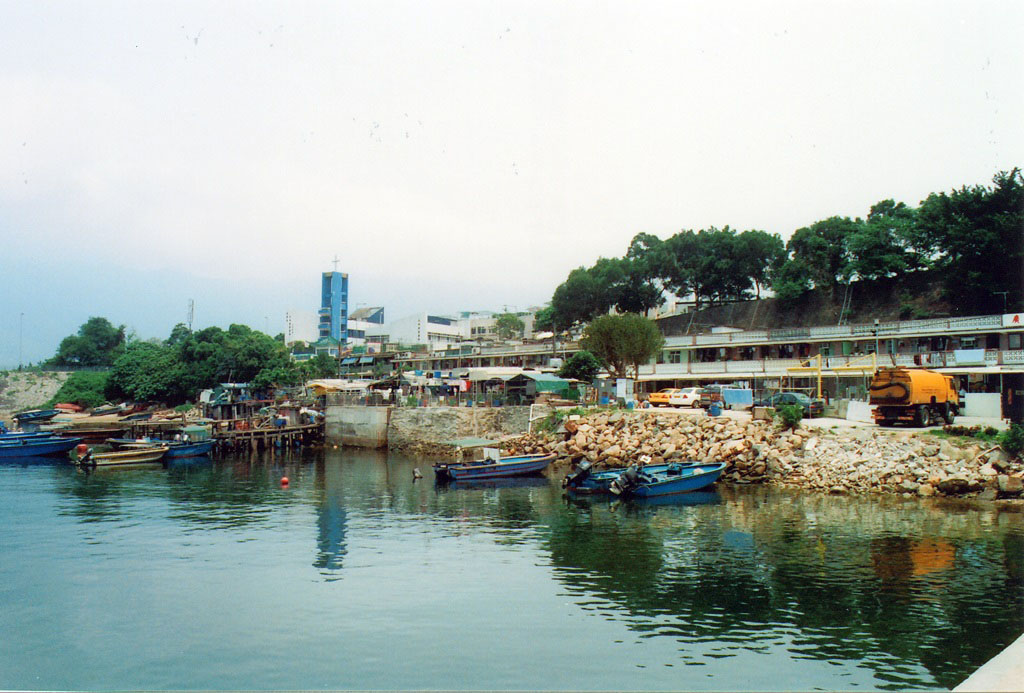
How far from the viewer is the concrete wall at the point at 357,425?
193 ft

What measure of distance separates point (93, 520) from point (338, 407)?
34.3m

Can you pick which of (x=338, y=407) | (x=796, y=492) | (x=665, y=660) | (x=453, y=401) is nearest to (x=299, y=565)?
(x=665, y=660)

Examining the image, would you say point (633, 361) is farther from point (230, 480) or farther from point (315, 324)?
point (315, 324)

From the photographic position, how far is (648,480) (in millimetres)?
31453

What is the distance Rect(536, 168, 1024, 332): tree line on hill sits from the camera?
168 ft

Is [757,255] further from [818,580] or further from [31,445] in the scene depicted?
[31,445]

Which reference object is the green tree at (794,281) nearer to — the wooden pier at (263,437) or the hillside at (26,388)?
the wooden pier at (263,437)

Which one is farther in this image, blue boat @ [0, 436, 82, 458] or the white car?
blue boat @ [0, 436, 82, 458]

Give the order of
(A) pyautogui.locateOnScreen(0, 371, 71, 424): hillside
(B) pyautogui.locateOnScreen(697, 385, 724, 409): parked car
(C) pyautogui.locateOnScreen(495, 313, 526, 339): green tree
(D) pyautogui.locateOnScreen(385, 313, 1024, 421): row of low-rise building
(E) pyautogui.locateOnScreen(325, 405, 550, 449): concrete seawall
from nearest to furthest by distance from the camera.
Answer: (D) pyautogui.locateOnScreen(385, 313, 1024, 421): row of low-rise building, (B) pyautogui.locateOnScreen(697, 385, 724, 409): parked car, (E) pyautogui.locateOnScreen(325, 405, 550, 449): concrete seawall, (A) pyautogui.locateOnScreen(0, 371, 71, 424): hillside, (C) pyautogui.locateOnScreen(495, 313, 526, 339): green tree

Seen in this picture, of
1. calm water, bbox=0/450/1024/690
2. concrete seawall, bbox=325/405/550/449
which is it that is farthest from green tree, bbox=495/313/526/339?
calm water, bbox=0/450/1024/690

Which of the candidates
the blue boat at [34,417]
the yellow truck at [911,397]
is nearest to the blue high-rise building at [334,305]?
the blue boat at [34,417]

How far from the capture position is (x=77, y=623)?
1652 centimetres

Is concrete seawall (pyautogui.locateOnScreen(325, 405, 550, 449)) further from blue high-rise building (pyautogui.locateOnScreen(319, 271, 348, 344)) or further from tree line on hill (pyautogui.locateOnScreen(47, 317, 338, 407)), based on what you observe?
blue high-rise building (pyautogui.locateOnScreen(319, 271, 348, 344))

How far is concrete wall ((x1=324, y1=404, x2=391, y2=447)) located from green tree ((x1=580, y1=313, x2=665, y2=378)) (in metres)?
18.4
